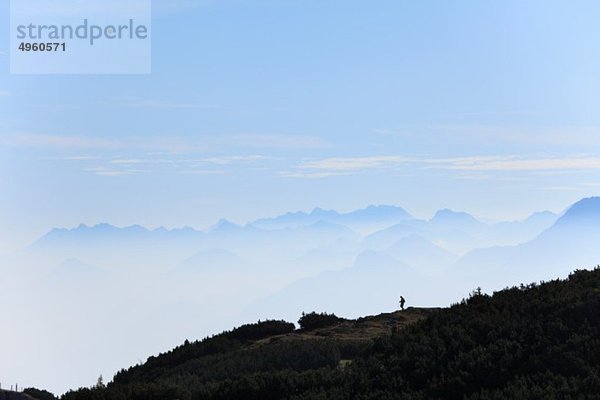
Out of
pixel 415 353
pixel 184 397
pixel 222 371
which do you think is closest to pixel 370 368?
pixel 415 353

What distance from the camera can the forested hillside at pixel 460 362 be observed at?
17891mm

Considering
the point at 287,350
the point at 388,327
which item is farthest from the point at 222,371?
the point at 388,327

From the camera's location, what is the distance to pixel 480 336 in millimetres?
20672

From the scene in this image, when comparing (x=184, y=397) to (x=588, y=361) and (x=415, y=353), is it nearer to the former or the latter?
(x=415, y=353)

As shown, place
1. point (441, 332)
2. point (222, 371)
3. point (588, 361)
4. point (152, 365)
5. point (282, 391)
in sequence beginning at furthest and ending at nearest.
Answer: point (152, 365), point (222, 371), point (441, 332), point (282, 391), point (588, 361)

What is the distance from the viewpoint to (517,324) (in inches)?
810

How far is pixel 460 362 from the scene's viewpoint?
19.0 meters

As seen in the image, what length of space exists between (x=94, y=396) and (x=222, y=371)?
5197 mm

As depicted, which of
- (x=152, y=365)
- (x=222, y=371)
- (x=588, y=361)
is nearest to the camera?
(x=588, y=361)

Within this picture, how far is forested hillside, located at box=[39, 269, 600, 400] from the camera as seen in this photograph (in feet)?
58.7

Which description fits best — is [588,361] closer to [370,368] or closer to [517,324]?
[517,324]

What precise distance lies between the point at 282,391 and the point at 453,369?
13.0 feet

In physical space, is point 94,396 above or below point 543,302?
below

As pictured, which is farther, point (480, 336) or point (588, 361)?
point (480, 336)
